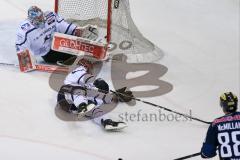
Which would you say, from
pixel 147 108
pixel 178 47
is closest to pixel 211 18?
pixel 178 47

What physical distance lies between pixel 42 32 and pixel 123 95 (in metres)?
1.06

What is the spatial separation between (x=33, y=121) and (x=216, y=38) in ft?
8.50

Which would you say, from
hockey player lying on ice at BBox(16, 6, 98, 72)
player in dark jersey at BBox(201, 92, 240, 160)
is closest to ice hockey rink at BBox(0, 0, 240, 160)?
hockey player lying on ice at BBox(16, 6, 98, 72)

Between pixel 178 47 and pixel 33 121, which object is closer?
pixel 33 121

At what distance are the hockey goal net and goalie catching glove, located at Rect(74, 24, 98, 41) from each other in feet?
0.20

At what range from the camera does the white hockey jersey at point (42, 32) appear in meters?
4.64

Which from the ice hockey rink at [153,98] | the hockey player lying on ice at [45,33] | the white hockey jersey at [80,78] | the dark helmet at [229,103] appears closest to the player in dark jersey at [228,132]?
the dark helmet at [229,103]

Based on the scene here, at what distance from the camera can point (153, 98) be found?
4320mm

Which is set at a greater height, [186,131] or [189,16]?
[189,16]

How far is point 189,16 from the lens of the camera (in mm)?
6184

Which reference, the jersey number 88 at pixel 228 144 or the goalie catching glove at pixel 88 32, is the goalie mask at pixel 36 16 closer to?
the goalie catching glove at pixel 88 32

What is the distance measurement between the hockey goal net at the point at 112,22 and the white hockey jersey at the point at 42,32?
0.17 m

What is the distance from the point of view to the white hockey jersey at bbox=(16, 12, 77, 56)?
15.2 feet

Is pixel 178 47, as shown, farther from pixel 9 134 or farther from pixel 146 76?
pixel 9 134
